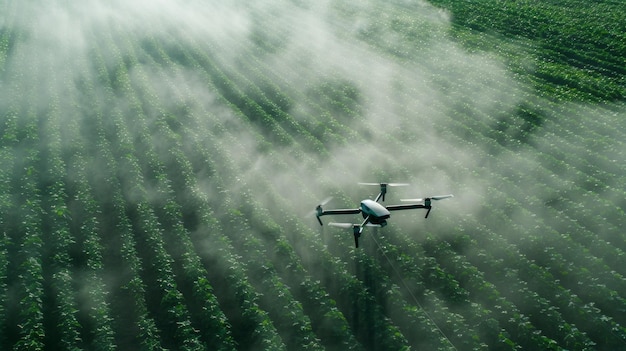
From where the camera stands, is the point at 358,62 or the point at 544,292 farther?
the point at 358,62

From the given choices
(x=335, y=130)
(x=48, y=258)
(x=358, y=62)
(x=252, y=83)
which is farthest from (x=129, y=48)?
(x=48, y=258)

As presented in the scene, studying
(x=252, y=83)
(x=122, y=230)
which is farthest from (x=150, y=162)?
(x=252, y=83)

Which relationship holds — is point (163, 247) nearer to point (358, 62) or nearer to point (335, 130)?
point (335, 130)

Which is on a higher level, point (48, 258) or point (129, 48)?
point (129, 48)

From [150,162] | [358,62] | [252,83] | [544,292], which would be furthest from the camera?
[358,62]

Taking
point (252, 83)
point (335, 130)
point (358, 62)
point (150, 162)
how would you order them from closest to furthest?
point (150, 162) → point (335, 130) → point (252, 83) → point (358, 62)

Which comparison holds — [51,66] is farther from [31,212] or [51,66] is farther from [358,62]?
[358,62]

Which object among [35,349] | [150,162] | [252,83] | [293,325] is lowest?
[35,349]
